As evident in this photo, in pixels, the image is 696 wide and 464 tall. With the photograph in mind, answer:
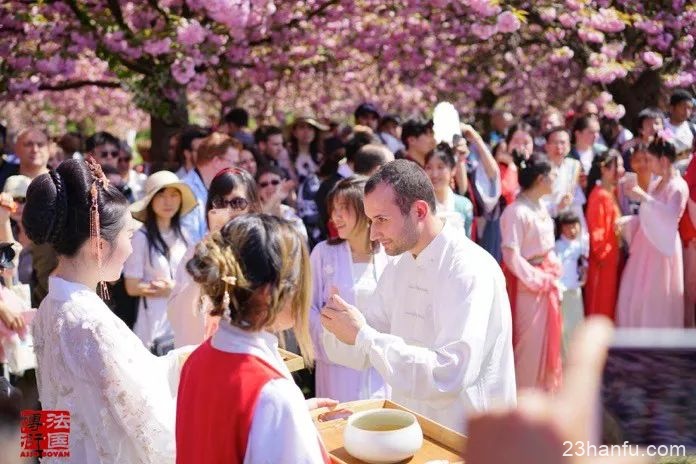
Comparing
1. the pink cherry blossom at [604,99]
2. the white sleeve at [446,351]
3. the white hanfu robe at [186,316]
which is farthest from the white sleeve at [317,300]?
the pink cherry blossom at [604,99]

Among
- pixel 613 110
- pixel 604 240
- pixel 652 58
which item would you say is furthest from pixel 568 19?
pixel 604 240

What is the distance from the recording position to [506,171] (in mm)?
6996

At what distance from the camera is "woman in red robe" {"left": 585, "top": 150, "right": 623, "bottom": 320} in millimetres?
6152

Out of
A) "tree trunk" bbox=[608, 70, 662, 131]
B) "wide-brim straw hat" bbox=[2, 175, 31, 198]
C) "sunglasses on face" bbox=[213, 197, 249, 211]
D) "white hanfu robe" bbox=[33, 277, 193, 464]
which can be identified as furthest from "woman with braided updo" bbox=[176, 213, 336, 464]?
"tree trunk" bbox=[608, 70, 662, 131]

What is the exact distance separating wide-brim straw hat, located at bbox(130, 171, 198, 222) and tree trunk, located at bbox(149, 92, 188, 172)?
2618 mm

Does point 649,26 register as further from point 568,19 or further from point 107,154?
point 107,154

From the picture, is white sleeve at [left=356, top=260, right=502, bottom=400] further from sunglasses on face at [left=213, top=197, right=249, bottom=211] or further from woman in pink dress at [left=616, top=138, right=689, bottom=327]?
woman in pink dress at [left=616, top=138, right=689, bottom=327]

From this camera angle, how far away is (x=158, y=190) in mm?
4348

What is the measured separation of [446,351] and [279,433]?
0.92 m

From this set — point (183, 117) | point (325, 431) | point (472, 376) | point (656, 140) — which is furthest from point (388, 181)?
point (183, 117)

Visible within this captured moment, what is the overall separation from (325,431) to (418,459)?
32 cm

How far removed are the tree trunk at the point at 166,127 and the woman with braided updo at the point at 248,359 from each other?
5.36 meters

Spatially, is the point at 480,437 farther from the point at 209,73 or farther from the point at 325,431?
the point at 209,73

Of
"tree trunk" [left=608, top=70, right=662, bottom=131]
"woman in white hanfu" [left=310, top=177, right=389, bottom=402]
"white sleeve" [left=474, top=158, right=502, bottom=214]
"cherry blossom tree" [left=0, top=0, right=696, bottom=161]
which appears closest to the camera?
"woman in white hanfu" [left=310, top=177, right=389, bottom=402]
